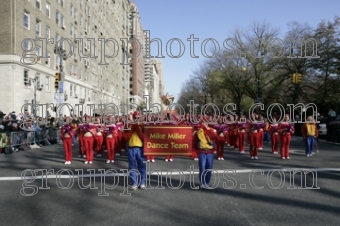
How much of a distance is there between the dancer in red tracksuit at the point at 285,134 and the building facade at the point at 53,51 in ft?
24.1

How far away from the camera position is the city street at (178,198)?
612 centimetres

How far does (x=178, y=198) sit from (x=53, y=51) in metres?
31.7

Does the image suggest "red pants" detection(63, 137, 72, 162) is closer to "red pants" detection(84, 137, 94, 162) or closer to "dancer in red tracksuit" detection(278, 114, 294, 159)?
"red pants" detection(84, 137, 94, 162)

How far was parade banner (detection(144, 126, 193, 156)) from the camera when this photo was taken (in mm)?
8742

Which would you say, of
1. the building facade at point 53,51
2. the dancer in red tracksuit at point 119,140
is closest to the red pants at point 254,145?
the dancer in red tracksuit at point 119,140

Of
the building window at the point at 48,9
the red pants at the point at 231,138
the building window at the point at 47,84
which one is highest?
the building window at the point at 48,9

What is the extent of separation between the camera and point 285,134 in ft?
46.8

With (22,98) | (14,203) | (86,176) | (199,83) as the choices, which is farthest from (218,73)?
(14,203)

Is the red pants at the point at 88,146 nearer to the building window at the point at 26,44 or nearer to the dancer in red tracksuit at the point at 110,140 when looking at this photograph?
the dancer in red tracksuit at the point at 110,140

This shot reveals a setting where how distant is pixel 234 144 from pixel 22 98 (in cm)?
2060

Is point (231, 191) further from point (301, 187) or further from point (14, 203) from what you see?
point (14, 203)

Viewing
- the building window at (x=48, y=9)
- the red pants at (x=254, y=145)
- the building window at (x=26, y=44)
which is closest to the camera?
the red pants at (x=254, y=145)

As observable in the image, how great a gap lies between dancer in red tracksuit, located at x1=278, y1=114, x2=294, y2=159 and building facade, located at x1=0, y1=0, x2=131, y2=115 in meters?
7.35

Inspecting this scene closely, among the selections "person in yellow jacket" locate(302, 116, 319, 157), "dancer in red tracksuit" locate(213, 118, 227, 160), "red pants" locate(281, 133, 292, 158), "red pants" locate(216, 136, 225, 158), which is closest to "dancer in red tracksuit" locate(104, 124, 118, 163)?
"dancer in red tracksuit" locate(213, 118, 227, 160)
